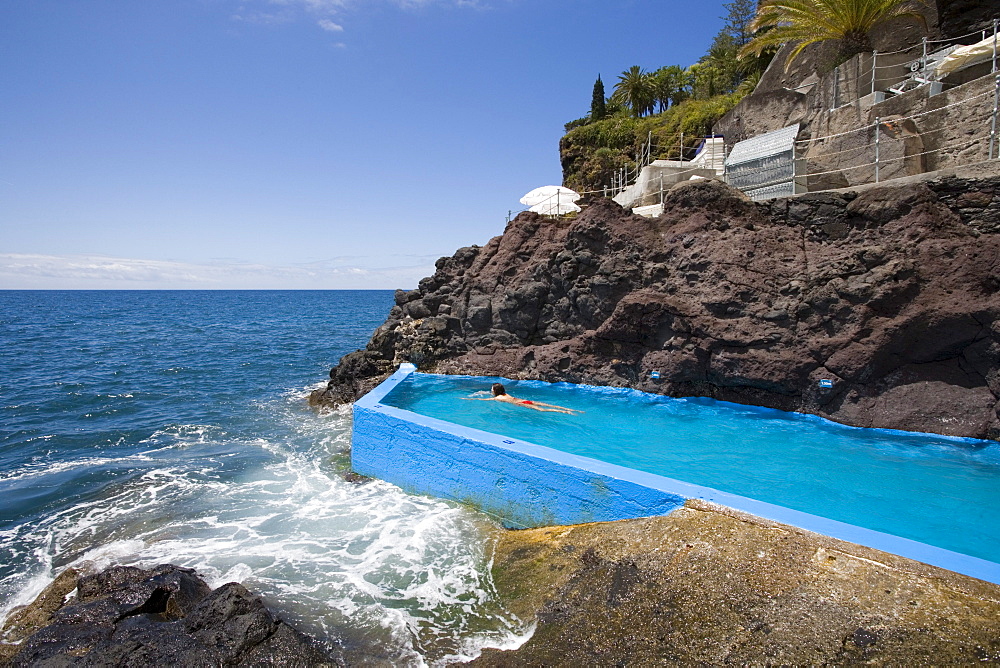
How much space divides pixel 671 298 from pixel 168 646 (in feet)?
34.3

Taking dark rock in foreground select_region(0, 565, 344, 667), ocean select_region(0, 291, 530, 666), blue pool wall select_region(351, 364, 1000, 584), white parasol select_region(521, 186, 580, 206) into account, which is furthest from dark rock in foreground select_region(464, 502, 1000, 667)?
white parasol select_region(521, 186, 580, 206)

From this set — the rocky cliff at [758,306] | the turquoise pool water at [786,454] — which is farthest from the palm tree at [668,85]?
the turquoise pool water at [786,454]

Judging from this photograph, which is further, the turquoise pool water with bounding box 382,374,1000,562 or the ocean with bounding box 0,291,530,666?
the turquoise pool water with bounding box 382,374,1000,562

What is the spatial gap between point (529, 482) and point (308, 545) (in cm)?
316

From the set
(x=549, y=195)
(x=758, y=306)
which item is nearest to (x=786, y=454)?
(x=758, y=306)

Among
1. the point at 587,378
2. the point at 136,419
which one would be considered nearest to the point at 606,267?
the point at 587,378

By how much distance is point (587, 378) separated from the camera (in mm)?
12648

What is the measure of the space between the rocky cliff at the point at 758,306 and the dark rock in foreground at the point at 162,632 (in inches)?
354

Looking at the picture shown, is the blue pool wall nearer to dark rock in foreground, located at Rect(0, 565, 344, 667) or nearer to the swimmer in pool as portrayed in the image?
the swimmer in pool

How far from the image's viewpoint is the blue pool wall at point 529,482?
4.74 meters

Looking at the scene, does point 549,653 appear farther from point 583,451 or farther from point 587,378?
point 587,378

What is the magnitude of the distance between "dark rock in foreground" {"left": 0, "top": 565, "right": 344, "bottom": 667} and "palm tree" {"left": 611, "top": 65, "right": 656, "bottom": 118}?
37233 millimetres

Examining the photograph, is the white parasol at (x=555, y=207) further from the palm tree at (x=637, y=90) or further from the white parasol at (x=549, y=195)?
the palm tree at (x=637, y=90)

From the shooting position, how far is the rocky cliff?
8602 millimetres
